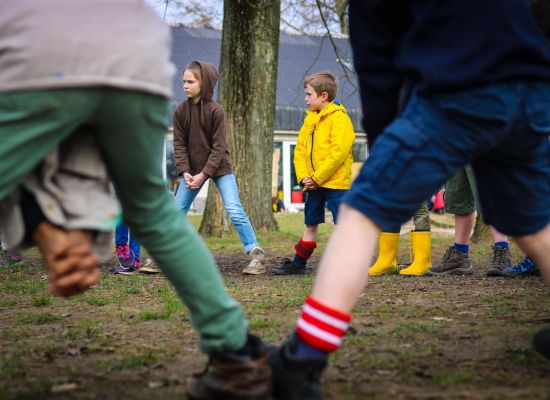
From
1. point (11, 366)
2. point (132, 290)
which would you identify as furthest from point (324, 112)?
point (11, 366)

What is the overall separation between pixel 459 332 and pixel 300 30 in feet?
93.1

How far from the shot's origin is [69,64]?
2209mm

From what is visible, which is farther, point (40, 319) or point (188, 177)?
point (188, 177)

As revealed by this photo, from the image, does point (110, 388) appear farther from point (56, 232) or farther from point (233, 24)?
point (233, 24)

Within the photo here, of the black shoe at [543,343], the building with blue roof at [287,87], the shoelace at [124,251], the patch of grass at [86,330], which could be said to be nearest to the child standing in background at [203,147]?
the shoelace at [124,251]

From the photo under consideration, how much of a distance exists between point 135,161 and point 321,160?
15.8 feet

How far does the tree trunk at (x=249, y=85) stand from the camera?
459 inches

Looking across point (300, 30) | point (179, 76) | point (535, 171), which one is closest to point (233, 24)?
point (535, 171)

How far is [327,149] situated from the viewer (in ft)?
23.6

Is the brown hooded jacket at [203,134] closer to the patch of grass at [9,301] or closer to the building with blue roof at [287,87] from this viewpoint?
the patch of grass at [9,301]

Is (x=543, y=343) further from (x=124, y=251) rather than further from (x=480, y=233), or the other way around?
(x=480, y=233)

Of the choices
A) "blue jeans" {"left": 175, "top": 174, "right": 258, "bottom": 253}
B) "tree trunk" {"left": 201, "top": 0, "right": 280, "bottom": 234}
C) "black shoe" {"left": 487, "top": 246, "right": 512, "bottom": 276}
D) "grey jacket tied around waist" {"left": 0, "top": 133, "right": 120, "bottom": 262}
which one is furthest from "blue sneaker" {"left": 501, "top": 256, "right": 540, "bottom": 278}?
"tree trunk" {"left": 201, "top": 0, "right": 280, "bottom": 234}

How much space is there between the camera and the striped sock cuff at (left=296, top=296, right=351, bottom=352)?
2527mm

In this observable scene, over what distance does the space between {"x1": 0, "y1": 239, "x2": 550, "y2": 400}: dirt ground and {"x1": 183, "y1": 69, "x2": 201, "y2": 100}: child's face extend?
2.08 metres
